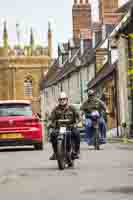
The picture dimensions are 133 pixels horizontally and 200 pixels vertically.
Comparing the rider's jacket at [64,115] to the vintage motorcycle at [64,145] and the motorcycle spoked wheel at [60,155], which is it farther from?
the motorcycle spoked wheel at [60,155]

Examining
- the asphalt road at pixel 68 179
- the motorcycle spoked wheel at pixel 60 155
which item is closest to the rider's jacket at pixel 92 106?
the asphalt road at pixel 68 179

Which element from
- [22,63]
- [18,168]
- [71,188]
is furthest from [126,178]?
[22,63]

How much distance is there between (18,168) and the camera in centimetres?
1695

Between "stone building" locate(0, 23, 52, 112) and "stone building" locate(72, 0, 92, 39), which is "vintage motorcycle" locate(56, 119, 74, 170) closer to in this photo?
"stone building" locate(72, 0, 92, 39)

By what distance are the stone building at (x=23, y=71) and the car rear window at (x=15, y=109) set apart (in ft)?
324

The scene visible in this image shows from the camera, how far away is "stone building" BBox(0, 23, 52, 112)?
12529 centimetres

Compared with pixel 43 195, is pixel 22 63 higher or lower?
higher

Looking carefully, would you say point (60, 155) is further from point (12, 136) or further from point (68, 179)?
point (12, 136)

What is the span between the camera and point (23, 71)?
12619 centimetres

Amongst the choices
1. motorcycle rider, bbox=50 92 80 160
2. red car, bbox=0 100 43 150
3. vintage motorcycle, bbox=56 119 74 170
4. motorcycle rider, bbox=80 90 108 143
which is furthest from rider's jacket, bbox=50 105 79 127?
red car, bbox=0 100 43 150

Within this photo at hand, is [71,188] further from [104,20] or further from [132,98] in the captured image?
[104,20]

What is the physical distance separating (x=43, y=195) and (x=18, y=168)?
5.90 m

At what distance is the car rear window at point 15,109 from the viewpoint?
82.3ft

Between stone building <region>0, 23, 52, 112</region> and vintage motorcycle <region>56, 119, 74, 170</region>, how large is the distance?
10784 centimetres
